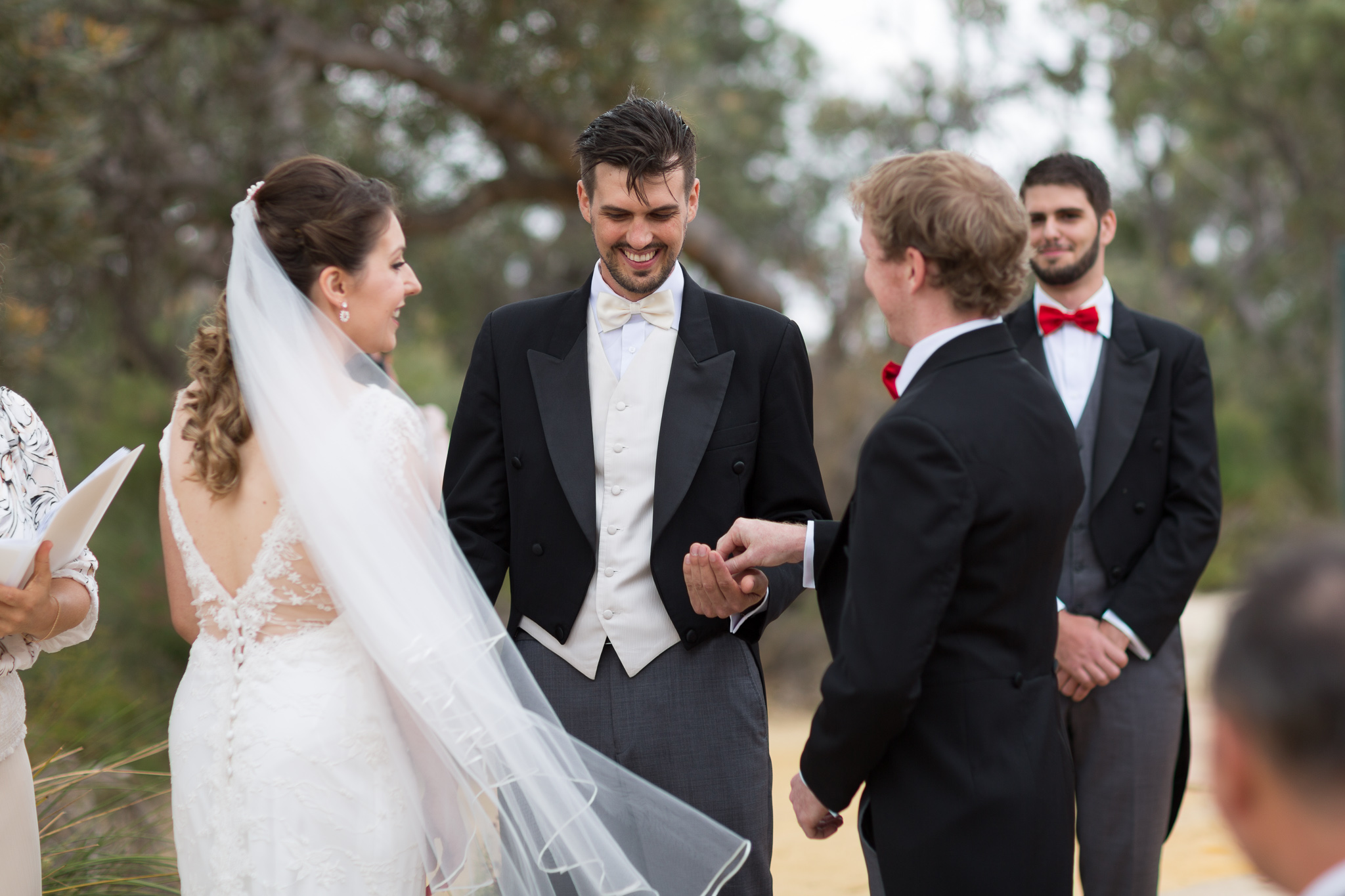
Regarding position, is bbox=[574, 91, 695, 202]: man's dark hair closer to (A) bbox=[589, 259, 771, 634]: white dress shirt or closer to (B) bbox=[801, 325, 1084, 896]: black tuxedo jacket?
(A) bbox=[589, 259, 771, 634]: white dress shirt

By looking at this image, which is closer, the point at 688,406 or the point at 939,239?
the point at 939,239

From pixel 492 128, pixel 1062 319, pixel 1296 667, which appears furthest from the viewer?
pixel 492 128

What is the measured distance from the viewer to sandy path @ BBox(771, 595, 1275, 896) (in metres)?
5.19

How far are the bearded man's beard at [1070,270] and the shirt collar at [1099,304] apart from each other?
0.17ft

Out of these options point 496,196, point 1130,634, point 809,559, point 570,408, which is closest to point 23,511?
point 570,408

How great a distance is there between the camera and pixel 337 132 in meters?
9.56

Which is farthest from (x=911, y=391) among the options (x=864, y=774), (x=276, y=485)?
(x=276, y=485)

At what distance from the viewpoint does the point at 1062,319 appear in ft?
11.1

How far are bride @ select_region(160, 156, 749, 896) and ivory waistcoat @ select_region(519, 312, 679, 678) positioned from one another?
0.27m

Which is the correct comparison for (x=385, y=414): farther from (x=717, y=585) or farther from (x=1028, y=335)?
(x=1028, y=335)

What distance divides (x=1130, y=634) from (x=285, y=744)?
216 cm

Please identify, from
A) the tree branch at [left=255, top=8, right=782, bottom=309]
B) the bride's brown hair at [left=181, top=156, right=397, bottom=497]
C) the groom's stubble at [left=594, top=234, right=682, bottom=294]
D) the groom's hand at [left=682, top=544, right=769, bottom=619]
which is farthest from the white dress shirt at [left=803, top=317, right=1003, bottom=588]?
the tree branch at [left=255, top=8, right=782, bottom=309]

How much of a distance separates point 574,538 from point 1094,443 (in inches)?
61.1

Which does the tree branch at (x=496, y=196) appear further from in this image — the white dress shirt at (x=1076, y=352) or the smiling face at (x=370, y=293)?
the smiling face at (x=370, y=293)
